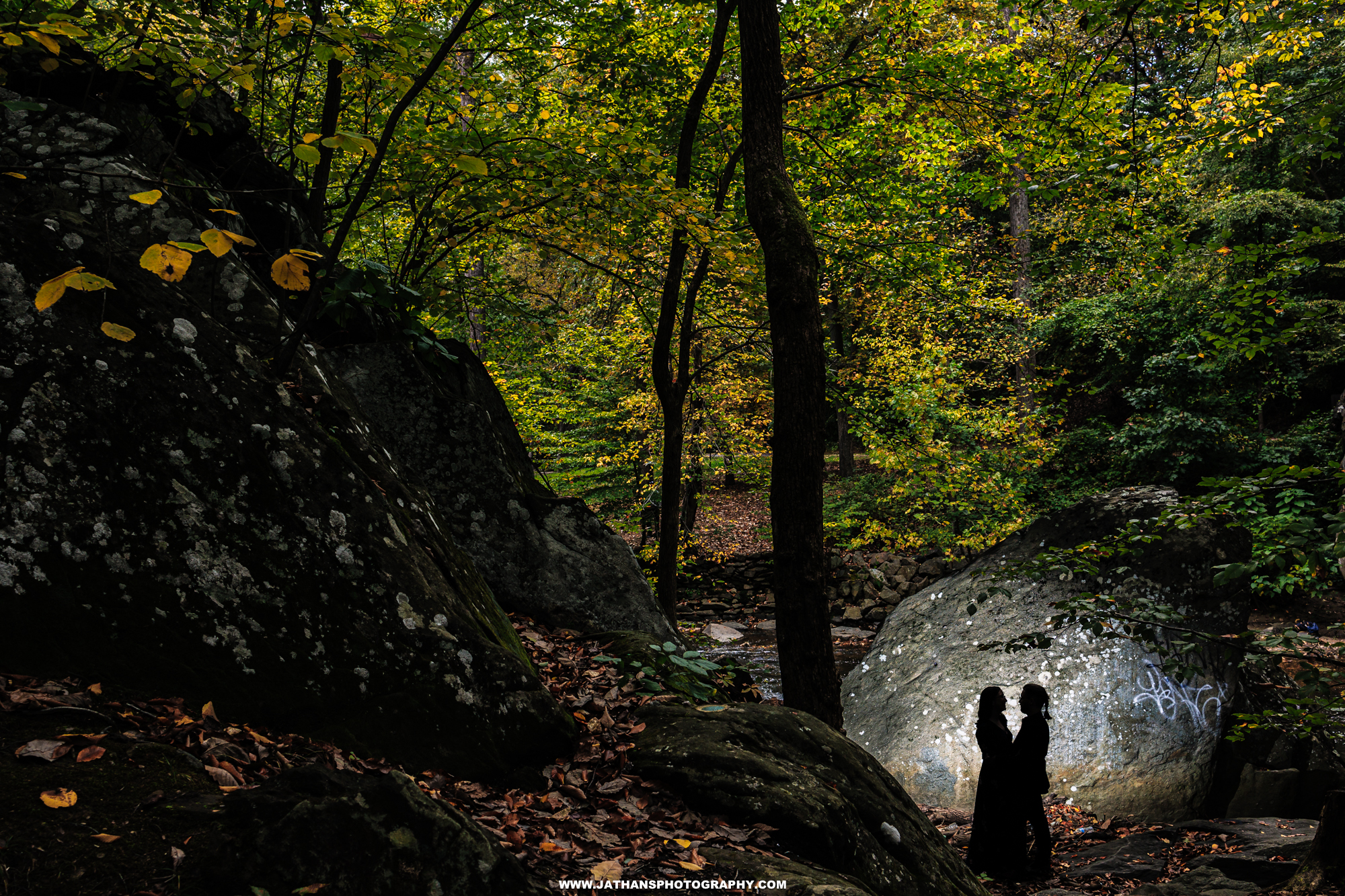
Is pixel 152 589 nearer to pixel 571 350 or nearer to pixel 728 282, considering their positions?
pixel 728 282

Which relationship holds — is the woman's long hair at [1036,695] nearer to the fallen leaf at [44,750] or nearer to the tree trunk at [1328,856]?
the tree trunk at [1328,856]

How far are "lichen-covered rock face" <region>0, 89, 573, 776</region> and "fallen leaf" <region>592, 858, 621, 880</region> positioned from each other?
2.59 ft

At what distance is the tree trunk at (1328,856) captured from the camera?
13.0 feet

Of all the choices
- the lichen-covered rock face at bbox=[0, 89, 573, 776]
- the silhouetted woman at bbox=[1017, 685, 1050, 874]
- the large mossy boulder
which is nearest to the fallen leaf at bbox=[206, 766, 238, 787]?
the lichen-covered rock face at bbox=[0, 89, 573, 776]

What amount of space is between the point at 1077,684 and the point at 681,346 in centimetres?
571

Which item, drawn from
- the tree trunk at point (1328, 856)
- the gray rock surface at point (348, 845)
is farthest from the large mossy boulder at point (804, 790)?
the tree trunk at point (1328, 856)

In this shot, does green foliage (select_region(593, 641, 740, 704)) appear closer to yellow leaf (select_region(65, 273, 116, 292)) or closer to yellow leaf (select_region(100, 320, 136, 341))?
yellow leaf (select_region(100, 320, 136, 341))

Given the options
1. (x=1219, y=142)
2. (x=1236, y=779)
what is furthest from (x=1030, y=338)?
(x=1219, y=142)

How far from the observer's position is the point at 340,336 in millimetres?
5461

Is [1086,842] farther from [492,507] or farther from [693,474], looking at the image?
[693,474]

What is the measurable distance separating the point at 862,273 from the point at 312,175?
683 centimetres

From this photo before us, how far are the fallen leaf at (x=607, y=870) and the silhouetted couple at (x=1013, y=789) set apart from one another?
4.36 m

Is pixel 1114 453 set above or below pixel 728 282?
below

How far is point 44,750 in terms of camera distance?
2.00 meters
